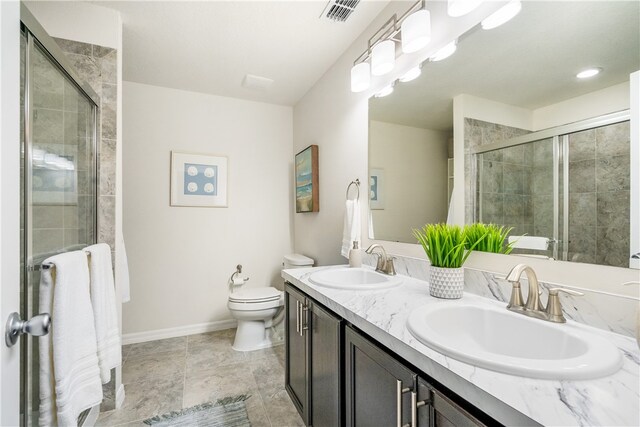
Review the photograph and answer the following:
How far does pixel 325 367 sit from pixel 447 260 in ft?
2.26

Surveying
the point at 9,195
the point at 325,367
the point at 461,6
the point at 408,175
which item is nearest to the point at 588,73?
the point at 461,6

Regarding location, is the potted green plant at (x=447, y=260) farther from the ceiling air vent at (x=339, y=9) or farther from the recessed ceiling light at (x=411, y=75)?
the ceiling air vent at (x=339, y=9)

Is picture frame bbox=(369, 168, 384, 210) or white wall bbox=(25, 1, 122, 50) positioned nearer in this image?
white wall bbox=(25, 1, 122, 50)

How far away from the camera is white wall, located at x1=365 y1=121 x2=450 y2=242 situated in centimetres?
143

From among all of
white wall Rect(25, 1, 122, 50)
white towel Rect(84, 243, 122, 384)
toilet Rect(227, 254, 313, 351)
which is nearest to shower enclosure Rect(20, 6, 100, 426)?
white towel Rect(84, 243, 122, 384)

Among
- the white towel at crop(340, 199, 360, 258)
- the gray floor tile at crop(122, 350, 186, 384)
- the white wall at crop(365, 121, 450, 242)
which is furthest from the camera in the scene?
the gray floor tile at crop(122, 350, 186, 384)

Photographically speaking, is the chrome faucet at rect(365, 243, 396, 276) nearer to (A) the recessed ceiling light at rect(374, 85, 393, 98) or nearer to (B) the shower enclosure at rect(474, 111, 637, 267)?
(B) the shower enclosure at rect(474, 111, 637, 267)

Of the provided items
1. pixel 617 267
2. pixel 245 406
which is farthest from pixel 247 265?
pixel 617 267

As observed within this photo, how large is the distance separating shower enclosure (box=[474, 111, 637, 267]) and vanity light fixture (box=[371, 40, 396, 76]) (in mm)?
738

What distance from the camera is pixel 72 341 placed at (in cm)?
100

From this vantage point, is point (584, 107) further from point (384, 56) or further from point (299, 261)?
point (299, 261)

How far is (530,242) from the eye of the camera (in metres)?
1.05

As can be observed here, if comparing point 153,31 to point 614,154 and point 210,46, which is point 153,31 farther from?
point 614,154

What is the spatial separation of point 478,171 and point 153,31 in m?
2.23
